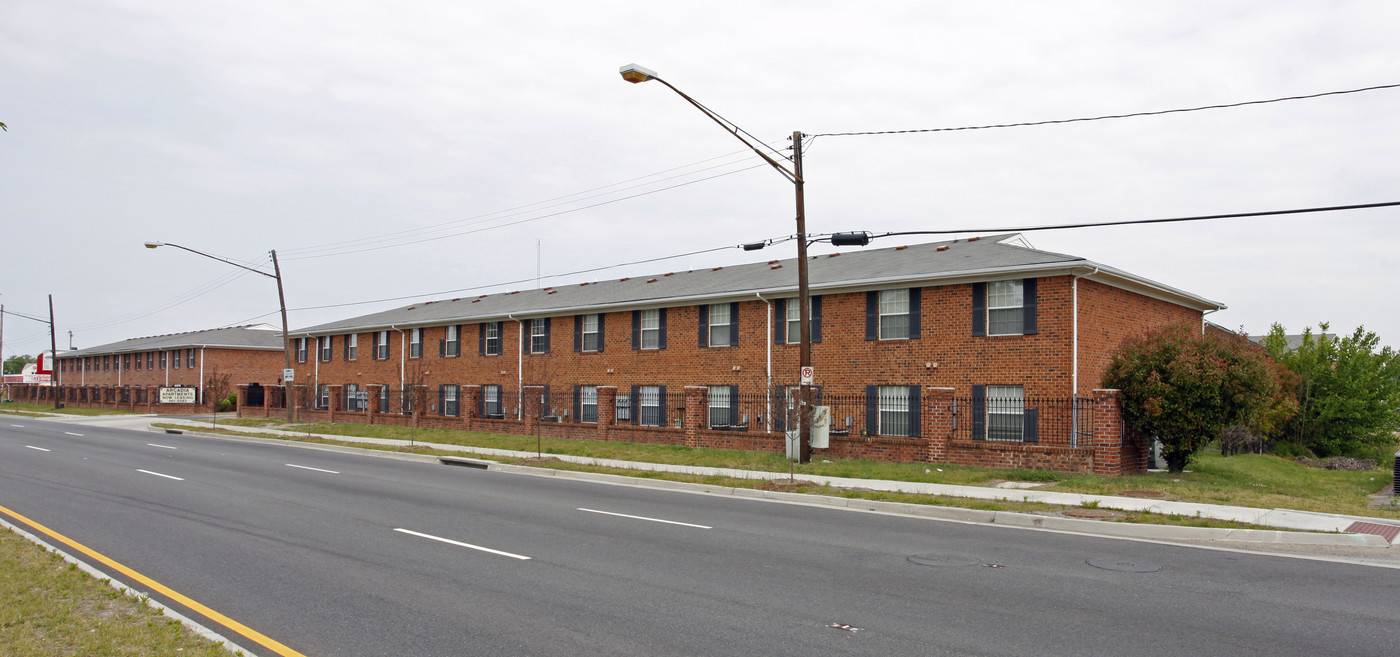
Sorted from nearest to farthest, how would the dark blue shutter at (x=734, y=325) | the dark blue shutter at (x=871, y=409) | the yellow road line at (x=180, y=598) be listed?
the yellow road line at (x=180, y=598) < the dark blue shutter at (x=871, y=409) < the dark blue shutter at (x=734, y=325)

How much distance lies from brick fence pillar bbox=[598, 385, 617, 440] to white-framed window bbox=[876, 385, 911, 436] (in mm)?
9241

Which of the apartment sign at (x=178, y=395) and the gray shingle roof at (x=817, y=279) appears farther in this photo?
the apartment sign at (x=178, y=395)

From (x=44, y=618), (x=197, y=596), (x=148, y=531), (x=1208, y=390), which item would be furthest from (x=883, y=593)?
(x=1208, y=390)

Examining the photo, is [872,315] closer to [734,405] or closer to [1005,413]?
[1005,413]

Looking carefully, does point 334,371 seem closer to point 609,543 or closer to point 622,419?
point 622,419

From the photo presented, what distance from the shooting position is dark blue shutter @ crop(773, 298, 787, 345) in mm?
27406

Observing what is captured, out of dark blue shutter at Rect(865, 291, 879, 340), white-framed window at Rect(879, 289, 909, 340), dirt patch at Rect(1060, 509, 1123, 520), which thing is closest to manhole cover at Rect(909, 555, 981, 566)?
dirt patch at Rect(1060, 509, 1123, 520)

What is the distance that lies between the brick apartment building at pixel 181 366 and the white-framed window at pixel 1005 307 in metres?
47.7

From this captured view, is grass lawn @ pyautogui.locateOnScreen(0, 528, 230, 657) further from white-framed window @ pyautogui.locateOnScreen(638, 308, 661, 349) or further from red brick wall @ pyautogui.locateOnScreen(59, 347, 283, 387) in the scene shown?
red brick wall @ pyautogui.locateOnScreen(59, 347, 283, 387)

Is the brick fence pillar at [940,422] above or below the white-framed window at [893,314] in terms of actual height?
below

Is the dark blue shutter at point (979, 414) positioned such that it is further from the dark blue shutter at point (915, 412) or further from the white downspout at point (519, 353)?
the white downspout at point (519, 353)

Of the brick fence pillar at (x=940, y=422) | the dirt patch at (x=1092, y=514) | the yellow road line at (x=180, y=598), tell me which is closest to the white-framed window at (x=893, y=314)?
the brick fence pillar at (x=940, y=422)

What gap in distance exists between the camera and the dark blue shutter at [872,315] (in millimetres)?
25172

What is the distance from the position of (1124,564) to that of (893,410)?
49.1ft
